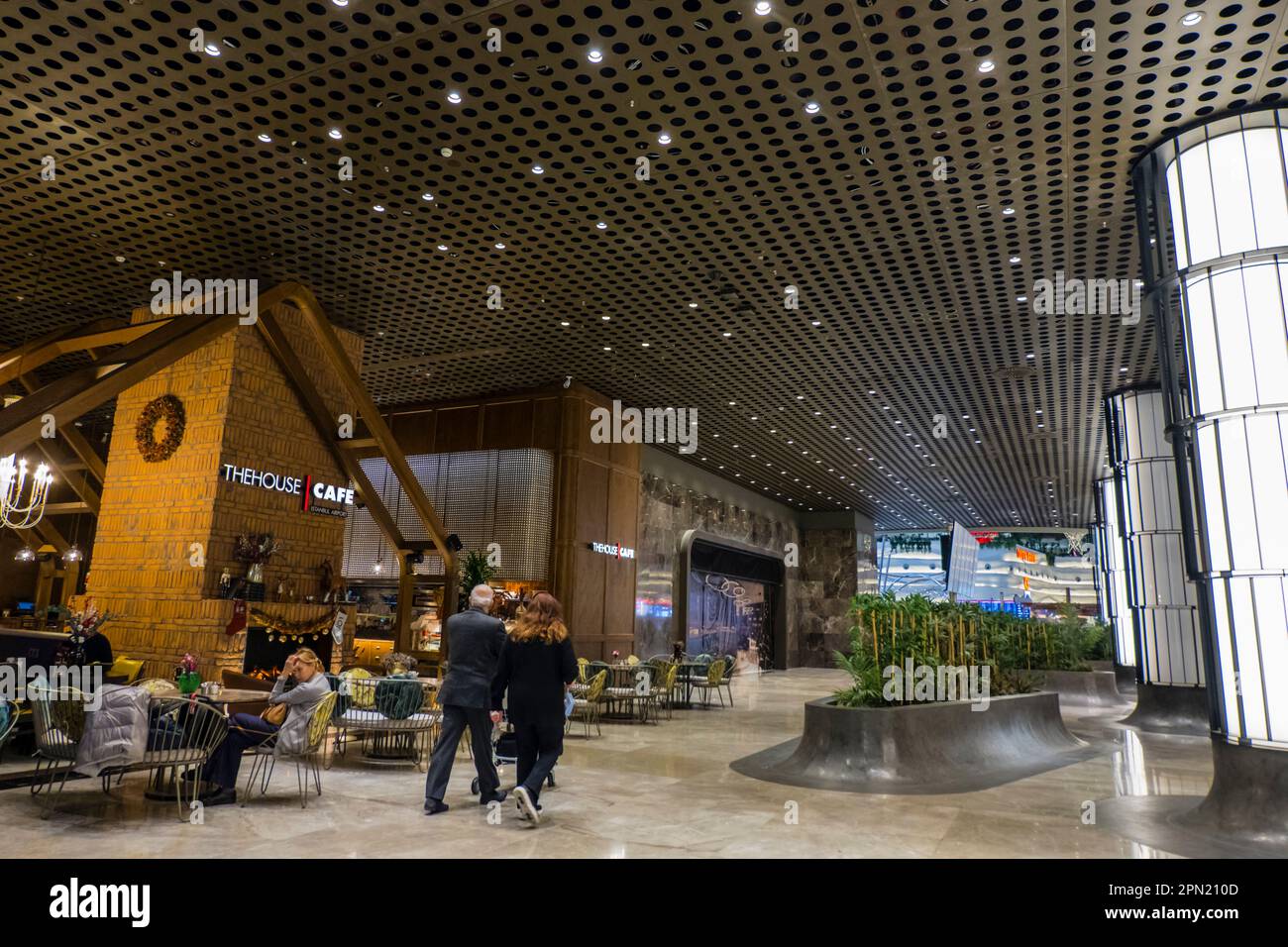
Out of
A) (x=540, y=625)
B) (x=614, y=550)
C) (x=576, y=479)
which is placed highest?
(x=576, y=479)

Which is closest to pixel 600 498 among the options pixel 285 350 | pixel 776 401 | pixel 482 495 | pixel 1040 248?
pixel 482 495

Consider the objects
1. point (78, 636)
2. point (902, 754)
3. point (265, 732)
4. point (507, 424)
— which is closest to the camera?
point (265, 732)

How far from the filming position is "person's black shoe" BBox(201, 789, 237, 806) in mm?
5020

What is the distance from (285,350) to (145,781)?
19.2ft

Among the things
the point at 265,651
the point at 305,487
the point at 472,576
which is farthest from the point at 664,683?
the point at 305,487

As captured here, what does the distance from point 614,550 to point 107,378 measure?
8716 mm

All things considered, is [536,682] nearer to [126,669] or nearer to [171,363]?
[126,669]

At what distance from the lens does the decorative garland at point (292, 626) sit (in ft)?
30.1

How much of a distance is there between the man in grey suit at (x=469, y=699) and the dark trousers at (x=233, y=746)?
1.20 m

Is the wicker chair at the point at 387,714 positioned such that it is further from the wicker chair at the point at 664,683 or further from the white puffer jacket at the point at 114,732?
the wicker chair at the point at 664,683

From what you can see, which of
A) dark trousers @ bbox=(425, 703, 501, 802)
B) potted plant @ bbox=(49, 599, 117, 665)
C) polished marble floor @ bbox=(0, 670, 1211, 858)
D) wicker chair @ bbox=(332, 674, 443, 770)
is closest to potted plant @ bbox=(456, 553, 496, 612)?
wicker chair @ bbox=(332, 674, 443, 770)

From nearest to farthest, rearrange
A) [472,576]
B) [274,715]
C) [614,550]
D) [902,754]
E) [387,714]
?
1. [274,715]
2. [902,754]
3. [387,714]
4. [472,576]
5. [614,550]

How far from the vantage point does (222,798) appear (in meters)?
5.07

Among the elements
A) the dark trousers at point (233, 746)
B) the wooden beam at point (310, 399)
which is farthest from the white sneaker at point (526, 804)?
the wooden beam at point (310, 399)
